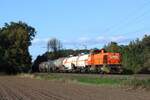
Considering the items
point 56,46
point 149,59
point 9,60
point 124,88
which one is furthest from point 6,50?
point 56,46

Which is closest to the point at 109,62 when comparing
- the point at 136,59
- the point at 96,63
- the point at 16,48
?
the point at 96,63

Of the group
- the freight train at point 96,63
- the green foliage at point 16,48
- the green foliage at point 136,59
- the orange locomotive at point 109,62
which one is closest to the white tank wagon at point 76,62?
the freight train at point 96,63

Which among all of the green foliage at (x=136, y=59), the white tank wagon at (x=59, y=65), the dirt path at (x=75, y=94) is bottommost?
the dirt path at (x=75, y=94)

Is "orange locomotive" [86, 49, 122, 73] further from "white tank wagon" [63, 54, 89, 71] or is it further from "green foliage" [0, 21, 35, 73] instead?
"green foliage" [0, 21, 35, 73]

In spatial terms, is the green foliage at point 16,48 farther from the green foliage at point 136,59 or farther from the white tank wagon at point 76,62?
the green foliage at point 136,59

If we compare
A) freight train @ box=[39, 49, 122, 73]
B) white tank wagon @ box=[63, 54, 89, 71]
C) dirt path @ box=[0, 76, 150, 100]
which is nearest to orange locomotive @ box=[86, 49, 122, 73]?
freight train @ box=[39, 49, 122, 73]

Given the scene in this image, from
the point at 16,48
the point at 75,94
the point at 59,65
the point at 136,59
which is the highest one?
the point at 16,48

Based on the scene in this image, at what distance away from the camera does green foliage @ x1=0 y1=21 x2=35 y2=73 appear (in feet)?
311

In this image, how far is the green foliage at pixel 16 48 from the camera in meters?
94.8

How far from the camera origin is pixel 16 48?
96375 millimetres

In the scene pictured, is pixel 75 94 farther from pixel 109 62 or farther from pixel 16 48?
pixel 16 48

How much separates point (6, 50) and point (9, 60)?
238 cm

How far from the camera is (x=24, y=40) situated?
96750 millimetres

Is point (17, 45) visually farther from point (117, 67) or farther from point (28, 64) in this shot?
point (117, 67)
